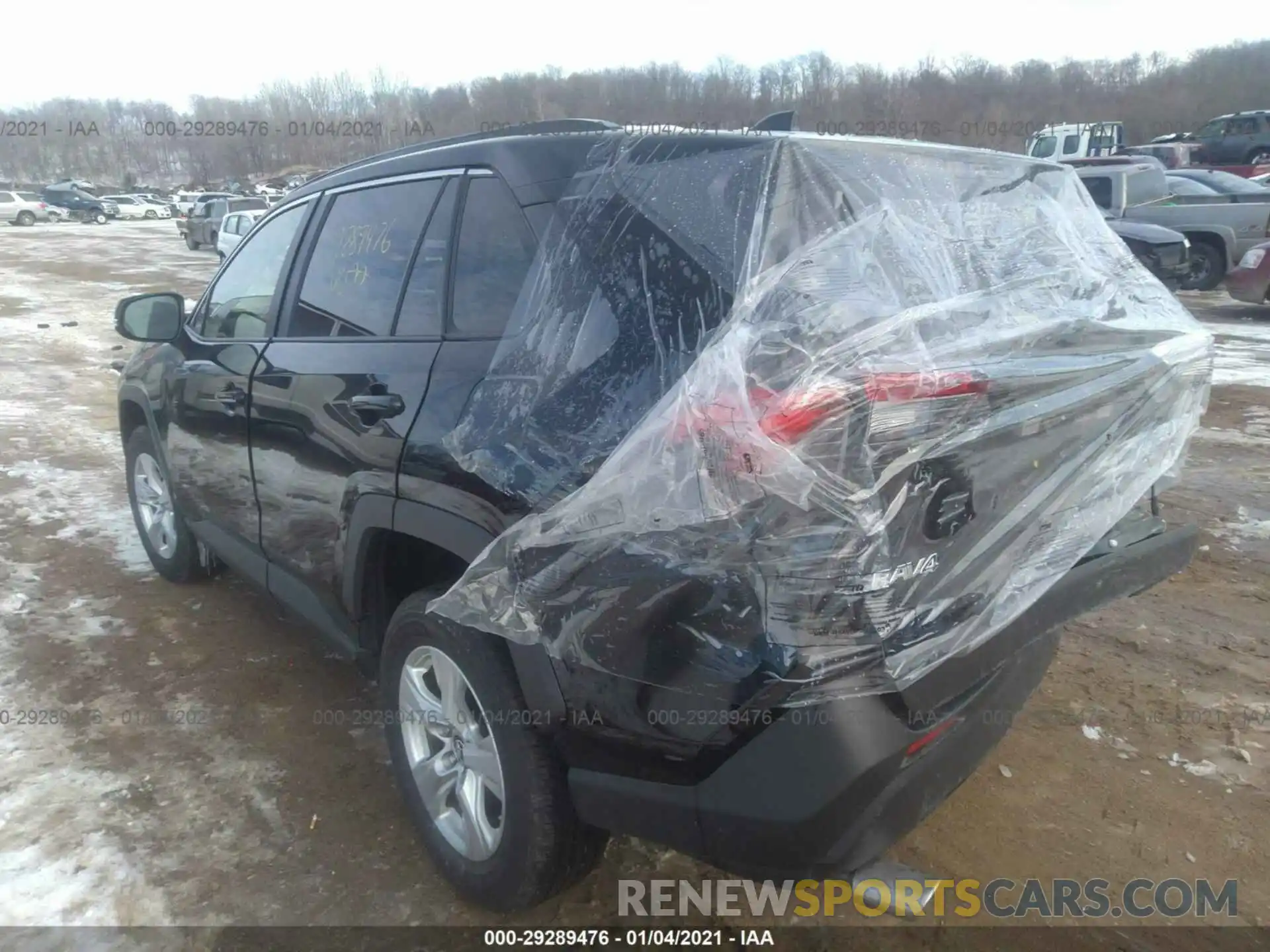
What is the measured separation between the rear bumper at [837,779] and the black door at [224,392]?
2.04m

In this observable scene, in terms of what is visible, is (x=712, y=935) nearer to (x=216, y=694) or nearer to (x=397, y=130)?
(x=216, y=694)

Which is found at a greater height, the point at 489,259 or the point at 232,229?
the point at 489,259

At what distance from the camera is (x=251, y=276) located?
369 centimetres

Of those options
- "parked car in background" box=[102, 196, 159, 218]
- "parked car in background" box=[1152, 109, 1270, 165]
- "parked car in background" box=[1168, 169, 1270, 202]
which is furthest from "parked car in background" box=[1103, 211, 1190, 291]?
"parked car in background" box=[102, 196, 159, 218]

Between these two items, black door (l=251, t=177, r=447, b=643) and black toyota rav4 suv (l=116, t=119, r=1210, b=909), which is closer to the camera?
black toyota rav4 suv (l=116, t=119, r=1210, b=909)

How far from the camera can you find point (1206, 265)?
13.5 m

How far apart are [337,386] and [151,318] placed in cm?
166

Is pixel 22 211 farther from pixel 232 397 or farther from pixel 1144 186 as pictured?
pixel 232 397

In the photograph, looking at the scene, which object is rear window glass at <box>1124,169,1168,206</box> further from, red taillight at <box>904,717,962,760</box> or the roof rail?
red taillight at <box>904,717,962,760</box>

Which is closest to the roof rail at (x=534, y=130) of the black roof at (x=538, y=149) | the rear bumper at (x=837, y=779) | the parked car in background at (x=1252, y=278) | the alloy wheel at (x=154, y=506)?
the black roof at (x=538, y=149)

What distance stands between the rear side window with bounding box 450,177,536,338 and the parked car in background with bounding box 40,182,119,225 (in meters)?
49.3

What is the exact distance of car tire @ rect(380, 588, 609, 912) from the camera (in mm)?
2182

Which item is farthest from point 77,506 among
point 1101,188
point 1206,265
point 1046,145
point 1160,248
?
point 1046,145

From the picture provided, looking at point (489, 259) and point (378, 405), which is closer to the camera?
point (489, 259)
